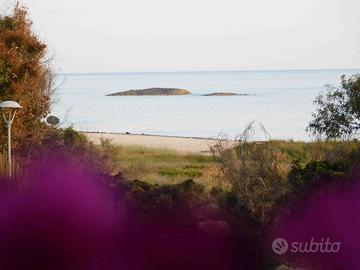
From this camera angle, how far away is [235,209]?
5148 mm

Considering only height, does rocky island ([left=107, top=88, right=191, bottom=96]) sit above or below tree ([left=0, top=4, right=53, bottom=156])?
above

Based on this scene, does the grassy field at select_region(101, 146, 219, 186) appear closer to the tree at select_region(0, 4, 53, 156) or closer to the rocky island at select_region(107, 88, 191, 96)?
the tree at select_region(0, 4, 53, 156)

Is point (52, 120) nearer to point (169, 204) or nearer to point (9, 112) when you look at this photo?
point (9, 112)

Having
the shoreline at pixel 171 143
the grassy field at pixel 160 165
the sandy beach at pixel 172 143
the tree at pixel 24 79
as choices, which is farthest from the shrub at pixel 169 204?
the sandy beach at pixel 172 143

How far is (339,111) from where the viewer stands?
16.1 m

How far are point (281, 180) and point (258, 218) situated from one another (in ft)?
4.33

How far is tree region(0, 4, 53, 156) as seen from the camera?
1134 cm

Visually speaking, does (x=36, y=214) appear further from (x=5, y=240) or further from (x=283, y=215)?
(x=283, y=215)

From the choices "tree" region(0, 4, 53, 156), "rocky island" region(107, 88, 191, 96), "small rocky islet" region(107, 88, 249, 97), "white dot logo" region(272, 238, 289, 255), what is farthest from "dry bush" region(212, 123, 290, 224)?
"rocky island" region(107, 88, 191, 96)

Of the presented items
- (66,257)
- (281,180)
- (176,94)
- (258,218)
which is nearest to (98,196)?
(66,257)

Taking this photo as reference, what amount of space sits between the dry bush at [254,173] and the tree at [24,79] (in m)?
5.05

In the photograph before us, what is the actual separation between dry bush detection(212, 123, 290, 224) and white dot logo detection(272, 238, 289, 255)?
113cm

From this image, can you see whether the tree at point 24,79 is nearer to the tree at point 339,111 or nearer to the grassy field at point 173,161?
the grassy field at point 173,161

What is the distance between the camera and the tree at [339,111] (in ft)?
51.6
